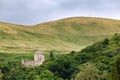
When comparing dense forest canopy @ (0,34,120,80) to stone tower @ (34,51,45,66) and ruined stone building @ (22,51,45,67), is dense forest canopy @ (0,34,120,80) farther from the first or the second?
stone tower @ (34,51,45,66)

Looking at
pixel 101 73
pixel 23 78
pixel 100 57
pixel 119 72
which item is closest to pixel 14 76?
pixel 23 78

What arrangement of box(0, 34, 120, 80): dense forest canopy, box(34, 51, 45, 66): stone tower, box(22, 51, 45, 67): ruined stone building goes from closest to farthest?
box(0, 34, 120, 80): dense forest canopy < box(22, 51, 45, 67): ruined stone building < box(34, 51, 45, 66): stone tower

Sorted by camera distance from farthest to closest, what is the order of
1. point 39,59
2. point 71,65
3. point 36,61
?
point 39,59 < point 36,61 < point 71,65

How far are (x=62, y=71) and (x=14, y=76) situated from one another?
17783mm

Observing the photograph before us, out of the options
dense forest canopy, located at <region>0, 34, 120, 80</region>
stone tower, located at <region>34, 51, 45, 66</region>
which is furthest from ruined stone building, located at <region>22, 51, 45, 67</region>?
dense forest canopy, located at <region>0, 34, 120, 80</region>

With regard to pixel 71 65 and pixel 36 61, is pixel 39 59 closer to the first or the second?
pixel 36 61


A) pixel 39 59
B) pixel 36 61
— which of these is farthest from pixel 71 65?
pixel 36 61

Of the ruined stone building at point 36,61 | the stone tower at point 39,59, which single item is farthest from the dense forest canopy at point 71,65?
the stone tower at point 39,59

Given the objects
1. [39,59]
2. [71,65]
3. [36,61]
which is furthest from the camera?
[39,59]

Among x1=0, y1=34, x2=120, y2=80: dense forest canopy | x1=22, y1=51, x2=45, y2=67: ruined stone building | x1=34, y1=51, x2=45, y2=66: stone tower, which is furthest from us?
x1=34, y1=51, x2=45, y2=66: stone tower

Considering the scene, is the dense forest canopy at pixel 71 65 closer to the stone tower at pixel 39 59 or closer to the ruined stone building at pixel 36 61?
the ruined stone building at pixel 36 61

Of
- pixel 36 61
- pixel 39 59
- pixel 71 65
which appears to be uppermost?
pixel 39 59

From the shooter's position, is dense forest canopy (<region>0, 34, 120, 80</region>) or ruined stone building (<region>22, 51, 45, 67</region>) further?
ruined stone building (<region>22, 51, 45, 67</region>)

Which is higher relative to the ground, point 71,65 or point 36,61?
point 71,65
